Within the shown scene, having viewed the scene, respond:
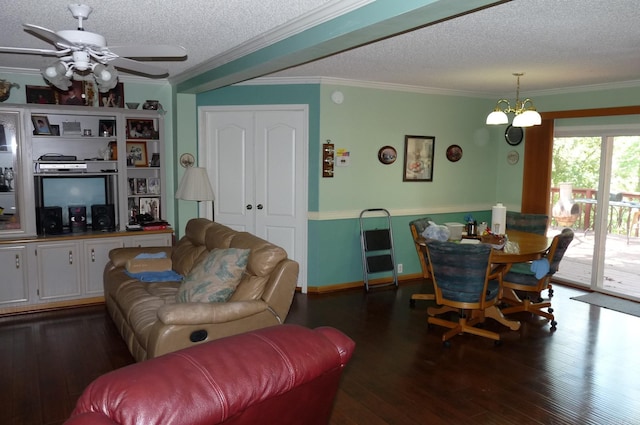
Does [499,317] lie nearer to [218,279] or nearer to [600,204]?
[600,204]

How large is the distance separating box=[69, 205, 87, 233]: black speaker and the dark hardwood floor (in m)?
0.90

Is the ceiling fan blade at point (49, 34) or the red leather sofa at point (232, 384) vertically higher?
the ceiling fan blade at point (49, 34)

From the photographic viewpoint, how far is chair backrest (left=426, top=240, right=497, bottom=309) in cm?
394

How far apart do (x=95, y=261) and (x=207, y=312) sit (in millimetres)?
2586

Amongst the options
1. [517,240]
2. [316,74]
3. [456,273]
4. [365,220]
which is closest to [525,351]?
[456,273]

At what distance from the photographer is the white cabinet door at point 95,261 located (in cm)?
506

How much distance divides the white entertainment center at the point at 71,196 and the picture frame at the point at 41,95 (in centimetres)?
14

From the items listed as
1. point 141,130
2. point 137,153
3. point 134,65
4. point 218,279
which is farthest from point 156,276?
point 134,65

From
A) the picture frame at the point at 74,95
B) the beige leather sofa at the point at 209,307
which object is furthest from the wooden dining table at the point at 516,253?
the picture frame at the point at 74,95

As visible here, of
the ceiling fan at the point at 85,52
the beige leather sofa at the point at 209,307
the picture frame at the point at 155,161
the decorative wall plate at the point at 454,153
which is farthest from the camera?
the decorative wall plate at the point at 454,153

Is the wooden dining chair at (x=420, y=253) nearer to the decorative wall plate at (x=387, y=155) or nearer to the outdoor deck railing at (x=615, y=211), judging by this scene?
the decorative wall plate at (x=387, y=155)

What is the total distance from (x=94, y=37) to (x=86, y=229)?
325cm

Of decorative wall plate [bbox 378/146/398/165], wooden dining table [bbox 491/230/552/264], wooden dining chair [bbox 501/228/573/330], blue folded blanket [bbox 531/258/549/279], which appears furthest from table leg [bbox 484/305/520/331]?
decorative wall plate [bbox 378/146/398/165]

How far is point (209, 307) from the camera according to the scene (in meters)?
3.14
